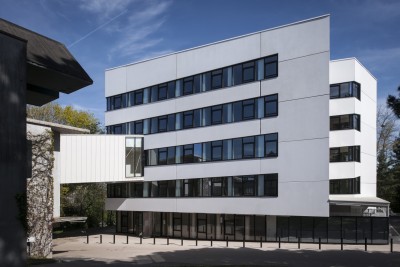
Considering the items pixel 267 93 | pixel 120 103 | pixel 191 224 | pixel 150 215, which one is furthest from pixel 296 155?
pixel 120 103

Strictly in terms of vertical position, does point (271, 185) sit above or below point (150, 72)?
below

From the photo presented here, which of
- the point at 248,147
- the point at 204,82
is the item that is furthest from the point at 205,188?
the point at 204,82

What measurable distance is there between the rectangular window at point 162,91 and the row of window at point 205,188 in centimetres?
778

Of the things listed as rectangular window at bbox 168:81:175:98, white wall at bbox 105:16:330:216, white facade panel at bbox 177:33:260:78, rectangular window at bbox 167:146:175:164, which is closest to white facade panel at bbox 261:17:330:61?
white wall at bbox 105:16:330:216

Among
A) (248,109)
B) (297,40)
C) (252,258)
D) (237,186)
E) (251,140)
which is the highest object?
(297,40)

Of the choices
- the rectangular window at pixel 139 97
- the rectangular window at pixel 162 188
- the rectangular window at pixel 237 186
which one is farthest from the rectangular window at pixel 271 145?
the rectangular window at pixel 139 97

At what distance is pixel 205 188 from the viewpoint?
36219 mm

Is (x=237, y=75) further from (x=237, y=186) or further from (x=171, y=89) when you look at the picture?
(x=237, y=186)

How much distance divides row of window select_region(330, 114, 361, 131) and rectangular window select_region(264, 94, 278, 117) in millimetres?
A: 9184

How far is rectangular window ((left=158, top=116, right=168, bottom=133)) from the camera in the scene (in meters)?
39.6

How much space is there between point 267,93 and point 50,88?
21223mm

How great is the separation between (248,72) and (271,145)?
242 inches

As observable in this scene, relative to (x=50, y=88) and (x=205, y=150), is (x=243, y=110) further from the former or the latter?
(x=50, y=88)

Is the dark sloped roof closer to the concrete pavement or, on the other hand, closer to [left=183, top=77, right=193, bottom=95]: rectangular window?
the concrete pavement
